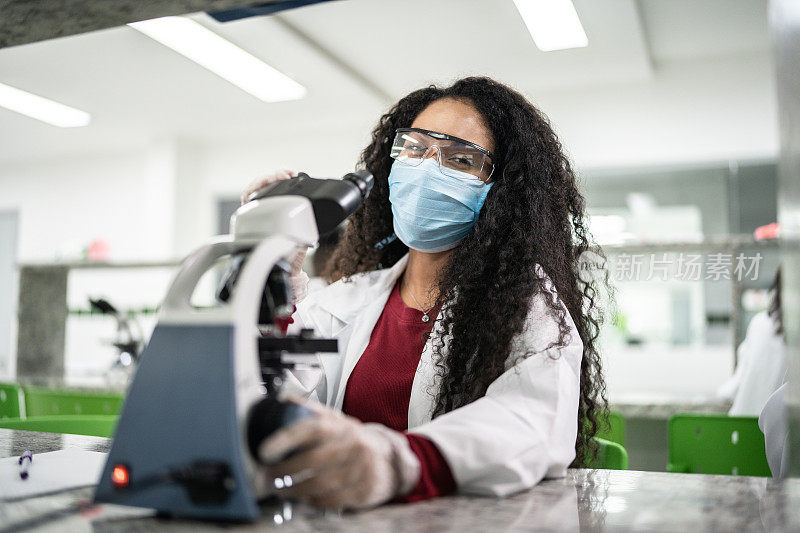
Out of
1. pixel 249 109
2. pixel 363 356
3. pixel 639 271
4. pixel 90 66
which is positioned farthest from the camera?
pixel 249 109

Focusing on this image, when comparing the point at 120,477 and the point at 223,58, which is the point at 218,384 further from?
the point at 223,58

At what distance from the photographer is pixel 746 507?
29.4 inches

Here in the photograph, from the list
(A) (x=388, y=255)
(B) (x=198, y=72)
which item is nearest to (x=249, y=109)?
(B) (x=198, y=72)

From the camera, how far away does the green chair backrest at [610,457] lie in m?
1.34

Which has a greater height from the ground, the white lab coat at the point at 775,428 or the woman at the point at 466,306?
the woman at the point at 466,306

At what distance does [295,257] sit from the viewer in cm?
125

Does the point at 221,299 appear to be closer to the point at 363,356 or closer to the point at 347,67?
the point at 363,356

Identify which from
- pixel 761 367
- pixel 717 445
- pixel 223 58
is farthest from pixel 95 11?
pixel 223 58

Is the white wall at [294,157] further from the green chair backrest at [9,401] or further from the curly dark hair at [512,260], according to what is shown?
the curly dark hair at [512,260]

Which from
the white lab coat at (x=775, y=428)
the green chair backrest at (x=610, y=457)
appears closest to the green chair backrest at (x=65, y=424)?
the green chair backrest at (x=610, y=457)

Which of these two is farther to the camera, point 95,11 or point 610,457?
point 610,457

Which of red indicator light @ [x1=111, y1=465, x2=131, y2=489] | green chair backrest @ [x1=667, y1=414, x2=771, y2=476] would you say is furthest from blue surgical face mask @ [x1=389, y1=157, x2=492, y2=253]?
green chair backrest @ [x1=667, y1=414, x2=771, y2=476]

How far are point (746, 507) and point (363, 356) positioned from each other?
73 cm

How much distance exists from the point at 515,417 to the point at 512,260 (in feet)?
1.33
